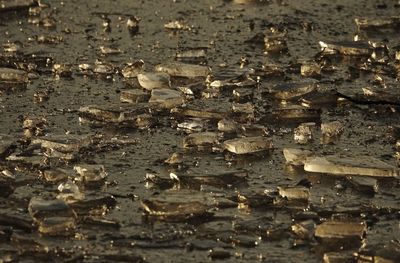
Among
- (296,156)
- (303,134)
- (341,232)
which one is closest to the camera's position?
(341,232)

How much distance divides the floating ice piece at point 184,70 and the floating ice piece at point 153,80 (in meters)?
0.10

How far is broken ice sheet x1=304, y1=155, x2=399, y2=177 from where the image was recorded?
3.04 meters

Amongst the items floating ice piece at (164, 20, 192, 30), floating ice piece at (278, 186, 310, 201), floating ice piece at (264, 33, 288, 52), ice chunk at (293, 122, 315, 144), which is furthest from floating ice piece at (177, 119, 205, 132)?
floating ice piece at (164, 20, 192, 30)

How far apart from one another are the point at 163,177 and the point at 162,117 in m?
0.56

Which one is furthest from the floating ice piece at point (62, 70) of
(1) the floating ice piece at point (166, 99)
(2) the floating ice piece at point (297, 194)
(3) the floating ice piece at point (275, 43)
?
(2) the floating ice piece at point (297, 194)

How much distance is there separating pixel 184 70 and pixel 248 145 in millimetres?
804

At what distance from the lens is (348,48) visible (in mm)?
4324

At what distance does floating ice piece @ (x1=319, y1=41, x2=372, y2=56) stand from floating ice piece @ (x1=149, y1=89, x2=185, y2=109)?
34.8 inches

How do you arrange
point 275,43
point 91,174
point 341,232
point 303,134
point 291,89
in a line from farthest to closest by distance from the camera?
point 275,43
point 291,89
point 303,134
point 91,174
point 341,232

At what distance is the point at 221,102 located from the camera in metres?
3.69

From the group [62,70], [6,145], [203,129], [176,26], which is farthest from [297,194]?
[176,26]

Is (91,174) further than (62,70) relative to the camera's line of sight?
No

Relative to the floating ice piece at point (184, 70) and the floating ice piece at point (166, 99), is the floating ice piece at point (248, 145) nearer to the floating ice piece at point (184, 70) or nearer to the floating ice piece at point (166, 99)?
the floating ice piece at point (166, 99)

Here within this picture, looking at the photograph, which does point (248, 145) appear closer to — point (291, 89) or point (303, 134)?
point (303, 134)
